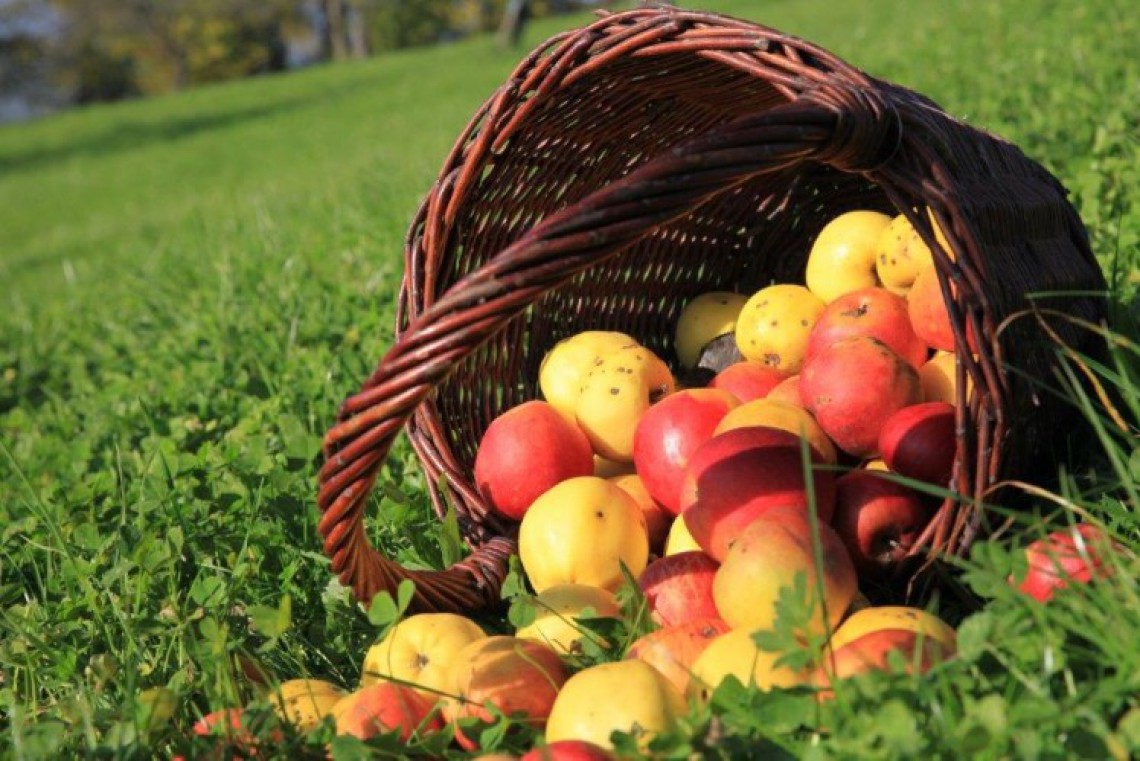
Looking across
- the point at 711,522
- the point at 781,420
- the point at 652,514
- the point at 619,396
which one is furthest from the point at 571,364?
the point at 711,522

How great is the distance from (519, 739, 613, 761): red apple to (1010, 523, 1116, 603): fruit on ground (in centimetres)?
61

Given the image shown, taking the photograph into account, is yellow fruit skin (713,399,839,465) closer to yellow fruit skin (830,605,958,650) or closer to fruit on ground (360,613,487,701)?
yellow fruit skin (830,605,958,650)

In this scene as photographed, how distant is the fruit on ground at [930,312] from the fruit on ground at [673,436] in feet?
1.33

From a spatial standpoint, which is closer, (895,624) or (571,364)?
(895,624)

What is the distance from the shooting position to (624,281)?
283 cm

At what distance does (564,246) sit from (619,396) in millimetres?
915

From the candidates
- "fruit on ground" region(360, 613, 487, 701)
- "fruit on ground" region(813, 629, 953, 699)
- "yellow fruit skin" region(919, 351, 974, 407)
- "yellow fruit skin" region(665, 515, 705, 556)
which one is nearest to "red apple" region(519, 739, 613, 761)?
"fruit on ground" region(813, 629, 953, 699)

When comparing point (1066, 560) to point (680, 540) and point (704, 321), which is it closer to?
point (680, 540)

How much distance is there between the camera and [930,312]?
2.10 metres

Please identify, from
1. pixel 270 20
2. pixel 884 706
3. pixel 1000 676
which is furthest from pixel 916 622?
pixel 270 20

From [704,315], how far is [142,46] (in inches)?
2412

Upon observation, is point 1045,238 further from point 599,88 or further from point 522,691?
point 522,691

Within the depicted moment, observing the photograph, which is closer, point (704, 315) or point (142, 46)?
point (704, 315)

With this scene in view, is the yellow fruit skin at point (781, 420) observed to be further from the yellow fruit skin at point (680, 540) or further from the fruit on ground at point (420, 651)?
the fruit on ground at point (420, 651)
